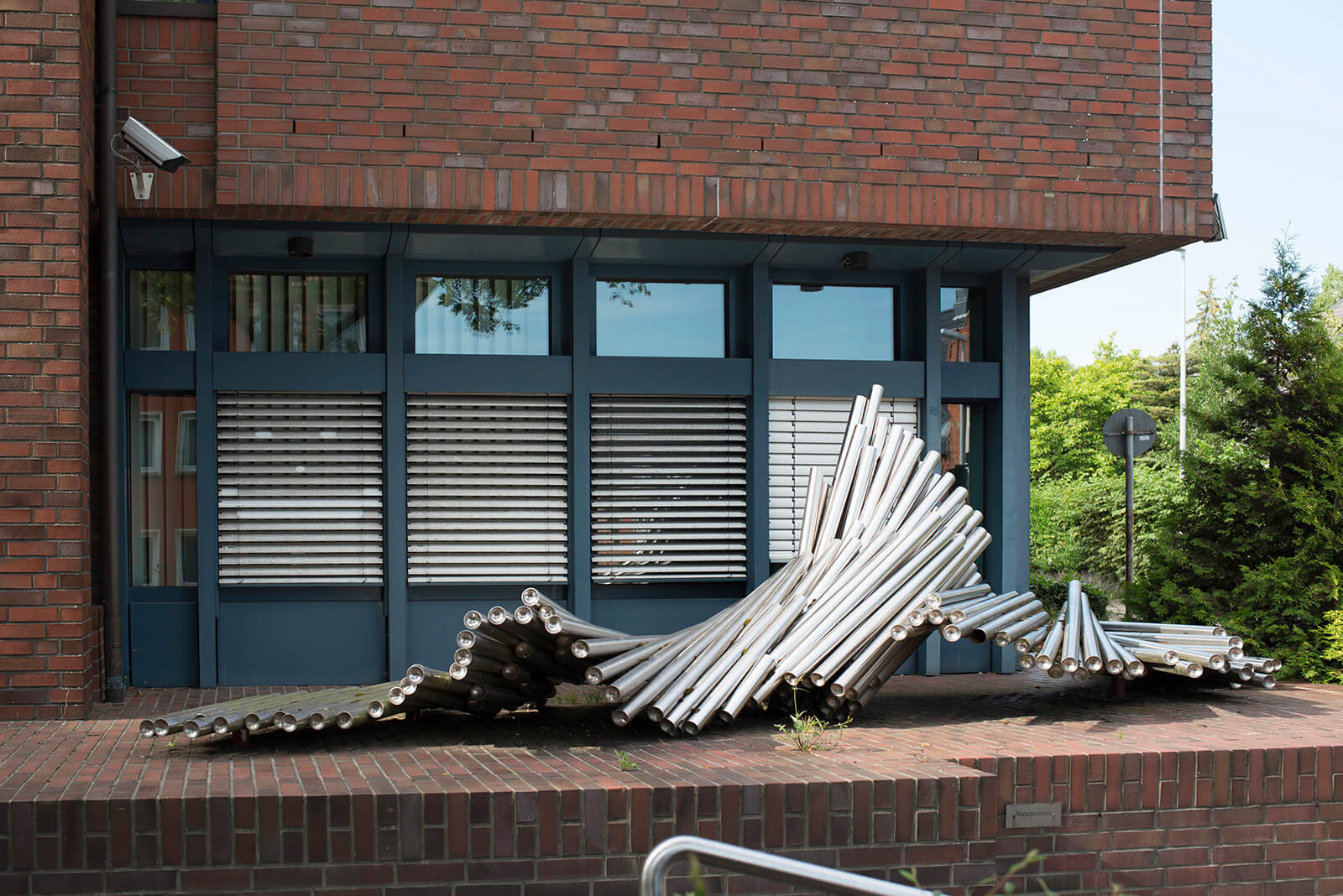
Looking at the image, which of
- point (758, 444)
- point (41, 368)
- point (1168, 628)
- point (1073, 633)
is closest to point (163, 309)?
point (41, 368)

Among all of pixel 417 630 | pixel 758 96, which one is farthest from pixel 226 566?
pixel 758 96

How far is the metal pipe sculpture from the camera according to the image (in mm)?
5922

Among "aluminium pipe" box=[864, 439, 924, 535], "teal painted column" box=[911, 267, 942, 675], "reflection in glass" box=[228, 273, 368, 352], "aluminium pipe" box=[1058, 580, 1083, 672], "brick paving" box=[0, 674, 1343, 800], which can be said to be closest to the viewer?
"brick paving" box=[0, 674, 1343, 800]

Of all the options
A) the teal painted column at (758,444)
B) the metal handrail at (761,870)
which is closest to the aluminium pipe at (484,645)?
the metal handrail at (761,870)

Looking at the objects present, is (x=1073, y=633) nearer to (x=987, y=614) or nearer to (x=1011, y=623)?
(x=1011, y=623)

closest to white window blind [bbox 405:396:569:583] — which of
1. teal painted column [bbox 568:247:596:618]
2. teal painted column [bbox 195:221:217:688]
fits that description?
teal painted column [bbox 568:247:596:618]

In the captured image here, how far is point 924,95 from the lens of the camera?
8.76m

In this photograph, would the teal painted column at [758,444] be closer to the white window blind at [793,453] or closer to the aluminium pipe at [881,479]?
the white window blind at [793,453]

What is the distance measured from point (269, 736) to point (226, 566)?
9.85ft

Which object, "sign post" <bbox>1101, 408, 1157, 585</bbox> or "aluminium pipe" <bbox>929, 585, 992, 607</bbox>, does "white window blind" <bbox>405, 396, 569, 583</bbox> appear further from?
"sign post" <bbox>1101, 408, 1157, 585</bbox>

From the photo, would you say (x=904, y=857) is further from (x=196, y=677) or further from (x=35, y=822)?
(x=196, y=677)

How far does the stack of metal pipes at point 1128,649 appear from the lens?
20.7 ft

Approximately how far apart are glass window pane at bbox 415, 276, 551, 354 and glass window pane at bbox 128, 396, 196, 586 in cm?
175

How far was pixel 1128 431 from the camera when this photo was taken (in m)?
13.5
